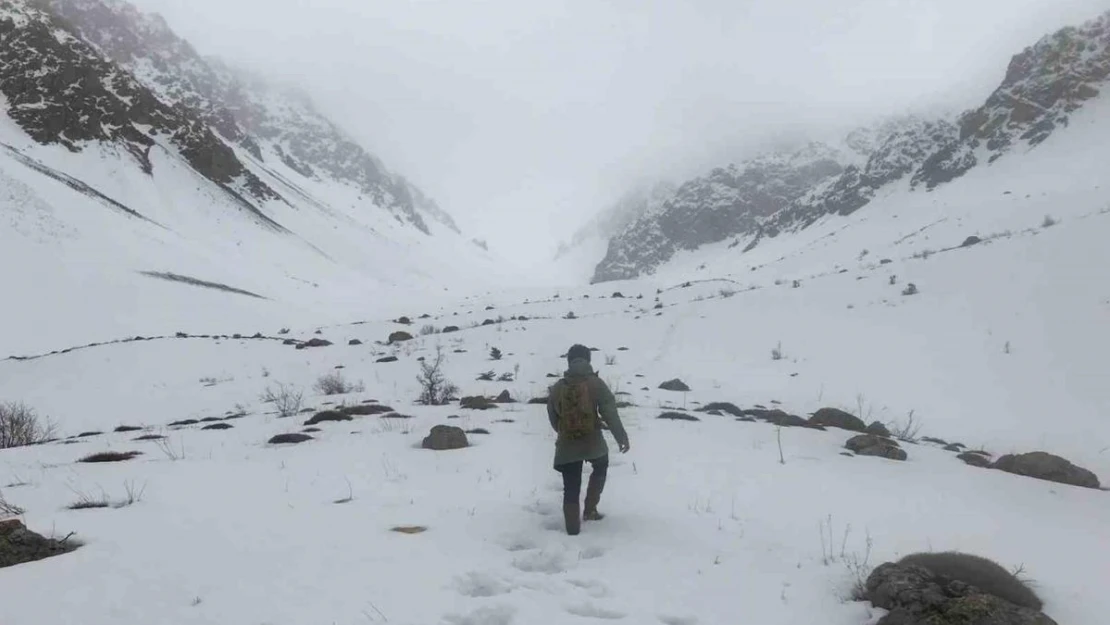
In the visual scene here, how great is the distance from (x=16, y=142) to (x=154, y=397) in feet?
150

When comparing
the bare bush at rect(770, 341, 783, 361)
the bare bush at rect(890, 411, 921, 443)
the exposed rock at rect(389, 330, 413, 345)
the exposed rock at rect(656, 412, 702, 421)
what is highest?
the exposed rock at rect(389, 330, 413, 345)

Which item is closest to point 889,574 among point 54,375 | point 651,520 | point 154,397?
point 651,520

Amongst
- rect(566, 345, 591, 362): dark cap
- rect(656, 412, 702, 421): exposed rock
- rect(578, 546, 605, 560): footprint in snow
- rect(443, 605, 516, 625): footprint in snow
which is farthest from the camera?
rect(656, 412, 702, 421): exposed rock

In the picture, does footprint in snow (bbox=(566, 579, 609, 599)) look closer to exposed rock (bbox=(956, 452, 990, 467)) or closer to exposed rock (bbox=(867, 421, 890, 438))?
exposed rock (bbox=(956, 452, 990, 467))

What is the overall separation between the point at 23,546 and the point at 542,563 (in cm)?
375

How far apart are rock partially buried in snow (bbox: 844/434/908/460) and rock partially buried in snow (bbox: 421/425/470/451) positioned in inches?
208

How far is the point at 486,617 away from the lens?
4188mm

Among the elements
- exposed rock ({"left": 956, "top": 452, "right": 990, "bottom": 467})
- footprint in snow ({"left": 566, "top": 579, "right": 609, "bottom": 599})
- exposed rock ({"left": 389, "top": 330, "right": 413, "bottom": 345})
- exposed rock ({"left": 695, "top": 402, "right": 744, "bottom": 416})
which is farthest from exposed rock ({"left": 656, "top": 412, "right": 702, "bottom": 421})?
exposed rock ({"left": 389, "top": 330, "right": 413, "bottom": 345})

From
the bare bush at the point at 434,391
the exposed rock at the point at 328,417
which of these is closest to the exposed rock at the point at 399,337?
the bare bush at the point at 434,391

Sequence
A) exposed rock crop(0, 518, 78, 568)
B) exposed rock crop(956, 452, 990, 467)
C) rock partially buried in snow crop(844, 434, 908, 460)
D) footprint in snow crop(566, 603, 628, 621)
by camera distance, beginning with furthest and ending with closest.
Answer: rock partially buried in snow crop(844, 434, 908, 460), exposed rock crop(956, 452, 990, 467), exposed rock crop(0, 518, 78, 568), footprint in snow crop(566, 603, 628, 621)

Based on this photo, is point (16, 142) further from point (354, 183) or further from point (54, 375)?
point (354, 183)

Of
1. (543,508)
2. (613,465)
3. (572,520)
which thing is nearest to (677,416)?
(613,465)

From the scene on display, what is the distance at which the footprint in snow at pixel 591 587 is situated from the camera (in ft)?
15.2

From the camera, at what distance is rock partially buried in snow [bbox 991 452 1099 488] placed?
23.6ft
